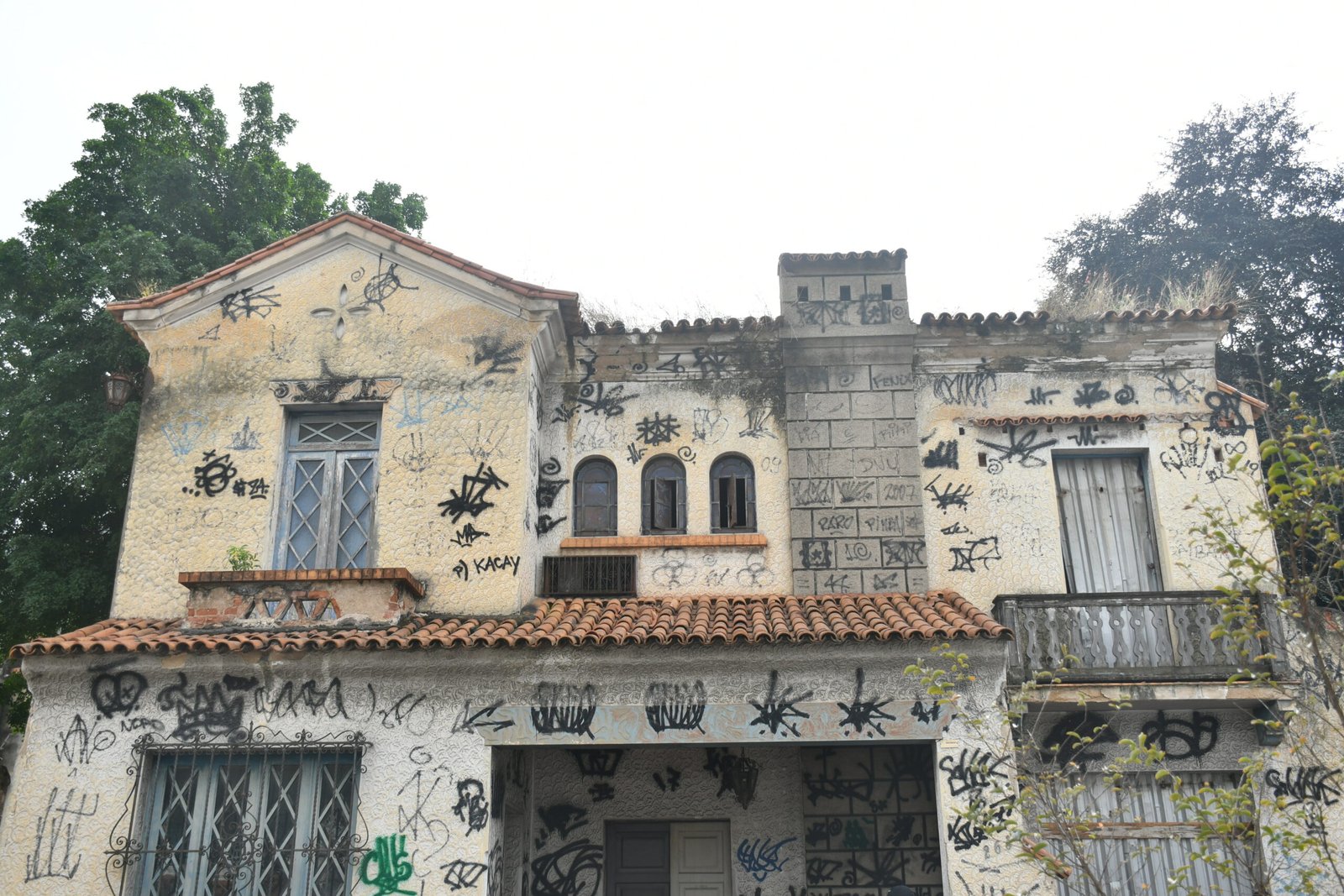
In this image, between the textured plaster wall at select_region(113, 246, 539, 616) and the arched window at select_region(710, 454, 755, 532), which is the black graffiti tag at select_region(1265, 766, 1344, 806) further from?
the textured plaster wall at select_region(113, 246, 539, 616)

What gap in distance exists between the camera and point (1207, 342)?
11.4 meters

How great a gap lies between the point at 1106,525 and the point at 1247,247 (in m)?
11.4

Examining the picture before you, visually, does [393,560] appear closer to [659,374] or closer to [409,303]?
[409,303]

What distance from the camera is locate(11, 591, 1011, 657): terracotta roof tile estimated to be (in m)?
8.73

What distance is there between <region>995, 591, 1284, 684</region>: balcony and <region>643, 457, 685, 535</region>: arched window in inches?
142

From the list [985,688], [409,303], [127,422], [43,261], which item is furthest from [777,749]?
[43,261]

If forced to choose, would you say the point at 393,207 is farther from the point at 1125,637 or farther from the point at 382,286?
the point at 1125,637

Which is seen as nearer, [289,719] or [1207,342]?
[289,719]

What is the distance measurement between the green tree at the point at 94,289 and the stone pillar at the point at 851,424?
8.32 m

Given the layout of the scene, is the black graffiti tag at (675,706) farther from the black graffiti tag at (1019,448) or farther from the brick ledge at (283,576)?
the black graffiti tag at (1019,448)

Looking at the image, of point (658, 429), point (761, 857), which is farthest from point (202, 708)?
point (761, 857)

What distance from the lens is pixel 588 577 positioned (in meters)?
11.0

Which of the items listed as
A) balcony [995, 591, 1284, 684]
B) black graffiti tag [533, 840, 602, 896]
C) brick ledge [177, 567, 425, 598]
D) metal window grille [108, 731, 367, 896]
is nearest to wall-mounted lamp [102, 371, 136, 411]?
brick ledge [177, 567, 425, 598]

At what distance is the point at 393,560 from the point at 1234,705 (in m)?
8.38
